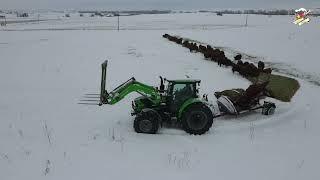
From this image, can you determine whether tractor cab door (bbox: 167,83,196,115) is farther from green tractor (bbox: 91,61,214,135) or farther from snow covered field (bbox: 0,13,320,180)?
snow covered field (bbox: 0,13,320,180)

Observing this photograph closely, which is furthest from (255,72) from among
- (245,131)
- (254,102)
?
(245,131)

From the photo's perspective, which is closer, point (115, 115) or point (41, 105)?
point (115, 115)

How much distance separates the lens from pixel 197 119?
12.0 meters

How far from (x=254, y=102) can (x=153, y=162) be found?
6.09 m

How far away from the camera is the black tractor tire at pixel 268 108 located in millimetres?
14500

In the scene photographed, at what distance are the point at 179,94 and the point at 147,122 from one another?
4.38 feet

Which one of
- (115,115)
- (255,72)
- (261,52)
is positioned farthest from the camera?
(261,52)

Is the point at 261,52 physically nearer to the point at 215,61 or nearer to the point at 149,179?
the point at 215,61

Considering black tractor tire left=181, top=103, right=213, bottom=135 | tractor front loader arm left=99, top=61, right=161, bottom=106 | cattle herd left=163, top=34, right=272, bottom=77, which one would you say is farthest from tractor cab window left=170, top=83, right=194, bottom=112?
cattle herd left=163, top=34, right=272, bottom=77

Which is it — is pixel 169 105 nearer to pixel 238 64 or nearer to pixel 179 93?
pixel 179 93

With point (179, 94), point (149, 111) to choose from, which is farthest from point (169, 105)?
point (149, 111)

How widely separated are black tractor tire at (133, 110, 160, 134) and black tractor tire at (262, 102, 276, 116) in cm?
482

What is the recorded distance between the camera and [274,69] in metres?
26.5

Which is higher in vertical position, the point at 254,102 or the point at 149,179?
the point at 254,102
